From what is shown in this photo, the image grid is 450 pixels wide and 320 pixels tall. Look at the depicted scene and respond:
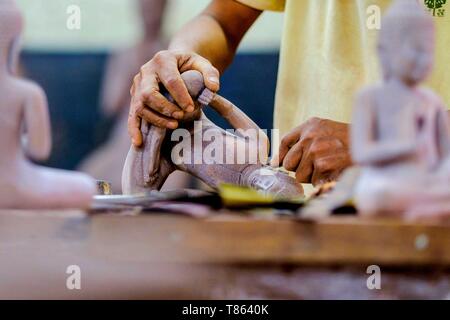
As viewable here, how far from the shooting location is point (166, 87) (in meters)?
1.25

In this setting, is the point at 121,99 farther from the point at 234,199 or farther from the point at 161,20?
the point at 234,199

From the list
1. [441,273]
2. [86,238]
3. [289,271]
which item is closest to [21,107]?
[86,238]

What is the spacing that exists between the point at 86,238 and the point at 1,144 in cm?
13

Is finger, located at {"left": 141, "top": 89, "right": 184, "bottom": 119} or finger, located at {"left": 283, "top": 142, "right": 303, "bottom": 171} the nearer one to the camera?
finger, located at {"left": 141, "top": 89, "right": 184, "bottom": 119}

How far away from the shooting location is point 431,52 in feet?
2.59

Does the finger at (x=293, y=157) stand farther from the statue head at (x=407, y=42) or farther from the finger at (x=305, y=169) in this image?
the statue head at (x=407, y=42)

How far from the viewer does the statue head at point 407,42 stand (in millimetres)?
777

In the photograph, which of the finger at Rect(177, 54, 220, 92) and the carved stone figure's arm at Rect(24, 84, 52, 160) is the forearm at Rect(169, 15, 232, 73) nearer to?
the finger at Rect(177, 54, 220, 92)

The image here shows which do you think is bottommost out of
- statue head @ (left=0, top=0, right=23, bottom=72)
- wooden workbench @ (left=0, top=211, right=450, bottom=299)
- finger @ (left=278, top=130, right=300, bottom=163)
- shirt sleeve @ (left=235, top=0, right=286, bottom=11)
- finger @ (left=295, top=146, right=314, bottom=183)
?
wooden workbench @ (left=0, top=211, right=450, bottom=299)

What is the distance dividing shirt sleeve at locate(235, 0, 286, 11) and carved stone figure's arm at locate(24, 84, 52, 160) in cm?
113

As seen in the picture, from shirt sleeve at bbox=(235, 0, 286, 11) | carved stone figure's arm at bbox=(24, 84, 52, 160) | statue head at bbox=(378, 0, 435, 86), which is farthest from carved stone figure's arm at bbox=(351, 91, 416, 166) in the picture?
shirt sleeve at bbox=(235, 0, 286, 11)

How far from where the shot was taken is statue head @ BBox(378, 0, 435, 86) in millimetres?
777

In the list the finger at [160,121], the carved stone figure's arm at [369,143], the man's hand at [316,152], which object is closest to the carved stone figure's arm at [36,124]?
the carved stone figure's arm at [369,143]

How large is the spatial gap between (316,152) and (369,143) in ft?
1.74
